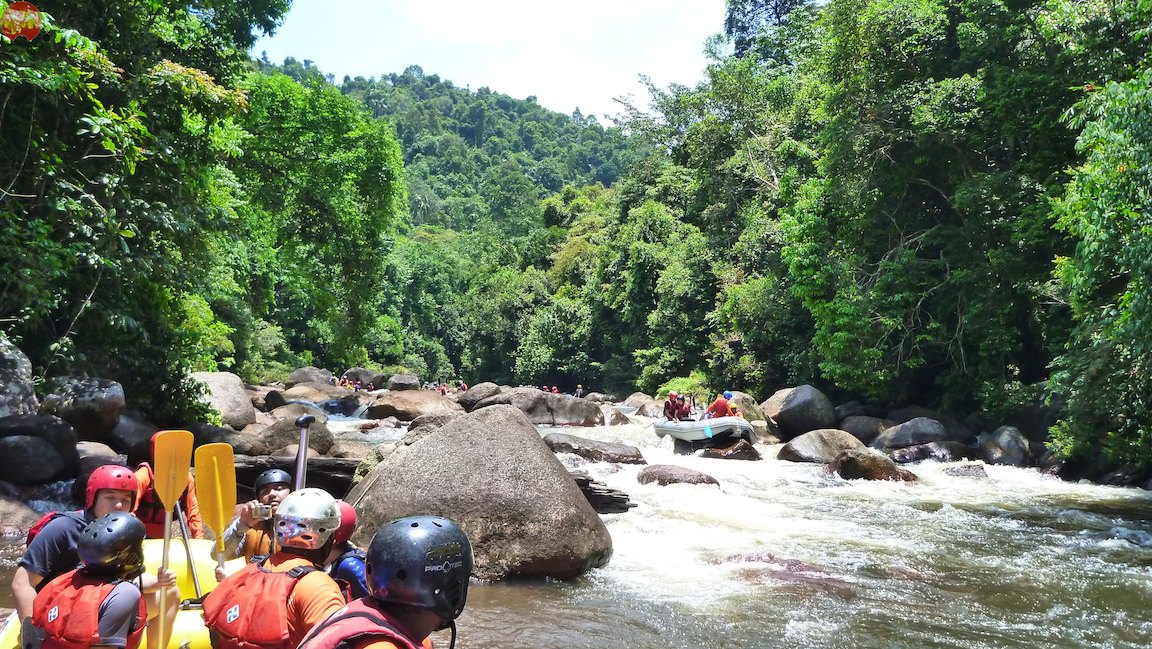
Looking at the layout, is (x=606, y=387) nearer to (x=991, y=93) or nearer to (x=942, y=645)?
(x=991, y=93)

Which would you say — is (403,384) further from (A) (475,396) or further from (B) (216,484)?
(B) (216,484)

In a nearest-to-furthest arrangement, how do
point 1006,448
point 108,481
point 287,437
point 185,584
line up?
point 108,481 → point 185,584 → point 287,437 → point 1006,448

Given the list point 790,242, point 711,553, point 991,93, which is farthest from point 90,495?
point 790,242

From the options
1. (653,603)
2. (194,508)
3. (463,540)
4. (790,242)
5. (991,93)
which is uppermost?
(991,93)

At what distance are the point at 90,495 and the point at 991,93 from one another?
17.1 metres

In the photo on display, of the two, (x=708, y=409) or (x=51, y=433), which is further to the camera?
(x=708, y=409)

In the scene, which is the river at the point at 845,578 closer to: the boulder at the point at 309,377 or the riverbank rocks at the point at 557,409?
the riverbank rocks at the point at 557,409

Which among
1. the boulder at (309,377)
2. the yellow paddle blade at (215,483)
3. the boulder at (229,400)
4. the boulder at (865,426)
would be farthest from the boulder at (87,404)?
the boulder at (309,377)

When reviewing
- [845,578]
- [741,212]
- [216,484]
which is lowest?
[845,578]

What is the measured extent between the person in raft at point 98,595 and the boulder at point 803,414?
1745 centimetres

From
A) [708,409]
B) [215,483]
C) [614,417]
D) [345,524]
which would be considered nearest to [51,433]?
[215,483]

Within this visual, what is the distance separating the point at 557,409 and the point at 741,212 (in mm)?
8730

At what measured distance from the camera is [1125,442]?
11898 mm

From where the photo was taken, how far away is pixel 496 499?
7539mm
